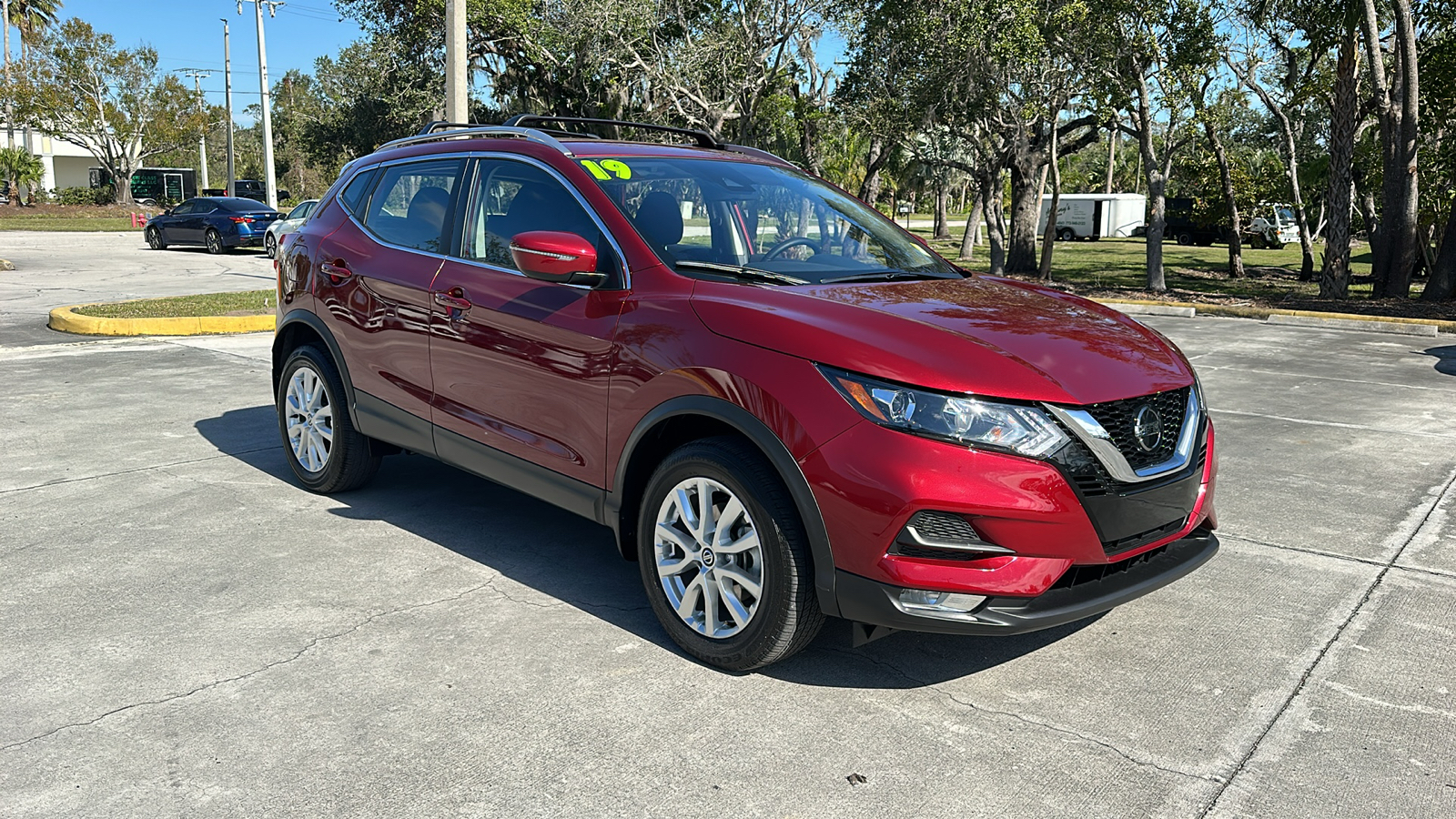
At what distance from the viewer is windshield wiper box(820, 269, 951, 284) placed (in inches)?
164

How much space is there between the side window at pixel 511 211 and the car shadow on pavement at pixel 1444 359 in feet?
31.3

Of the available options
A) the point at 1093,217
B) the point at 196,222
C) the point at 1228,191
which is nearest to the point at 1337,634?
the point at 1228,191

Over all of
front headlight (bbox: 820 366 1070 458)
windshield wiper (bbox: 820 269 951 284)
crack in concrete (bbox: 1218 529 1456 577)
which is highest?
windshield wiper (bbox: 820 269 951 284)

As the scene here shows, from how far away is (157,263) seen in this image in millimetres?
23766

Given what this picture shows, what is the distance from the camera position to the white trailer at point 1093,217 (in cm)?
5150

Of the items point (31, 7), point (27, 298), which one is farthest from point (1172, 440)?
point (31, 7)

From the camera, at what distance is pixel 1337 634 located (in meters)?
4.10

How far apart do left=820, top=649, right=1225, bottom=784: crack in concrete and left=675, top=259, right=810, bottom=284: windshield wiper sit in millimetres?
1307

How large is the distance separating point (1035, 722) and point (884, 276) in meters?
1.74

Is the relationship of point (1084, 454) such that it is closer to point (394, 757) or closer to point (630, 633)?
point (630, 633)

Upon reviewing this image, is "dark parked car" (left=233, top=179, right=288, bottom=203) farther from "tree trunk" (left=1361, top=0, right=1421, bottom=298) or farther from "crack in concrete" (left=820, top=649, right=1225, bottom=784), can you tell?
"crack in concrete" (left=820, top=649, right=1225, bottom=784)

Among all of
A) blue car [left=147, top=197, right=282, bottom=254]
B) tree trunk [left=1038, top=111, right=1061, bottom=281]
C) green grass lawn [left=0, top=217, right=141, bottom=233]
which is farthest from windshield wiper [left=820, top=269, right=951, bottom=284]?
green grass lawn [left=0, top=217, right=141, bottom=233]

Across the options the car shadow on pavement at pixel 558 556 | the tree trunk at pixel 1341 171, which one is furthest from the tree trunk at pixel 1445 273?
the car shadow on pavement at pixel 558 556

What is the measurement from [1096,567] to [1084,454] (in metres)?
0.40
